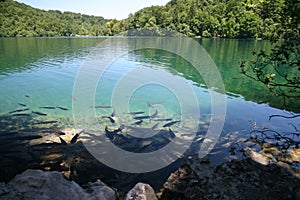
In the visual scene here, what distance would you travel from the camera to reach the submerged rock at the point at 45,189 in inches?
125

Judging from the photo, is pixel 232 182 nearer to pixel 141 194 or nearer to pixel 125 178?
pixel 141 194

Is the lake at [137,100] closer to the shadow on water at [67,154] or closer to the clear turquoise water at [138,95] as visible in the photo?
the clear turquoise water at [138,95]

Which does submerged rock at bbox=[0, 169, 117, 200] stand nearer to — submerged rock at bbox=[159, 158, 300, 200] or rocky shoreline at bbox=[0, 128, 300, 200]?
rocky shoreline at bbox=[0, 128, 300, 200]

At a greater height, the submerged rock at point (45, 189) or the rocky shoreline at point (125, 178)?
the submerged rock at point (45, 189)

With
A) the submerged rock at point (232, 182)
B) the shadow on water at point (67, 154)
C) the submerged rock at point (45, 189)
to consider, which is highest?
the submerged rock at point (45, 189)

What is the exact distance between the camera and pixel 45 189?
11.1 feet

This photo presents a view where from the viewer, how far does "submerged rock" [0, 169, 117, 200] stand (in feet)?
10.4

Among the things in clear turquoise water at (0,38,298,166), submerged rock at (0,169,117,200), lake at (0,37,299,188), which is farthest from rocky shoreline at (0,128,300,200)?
clear turquoise water at (0,38,298,166)

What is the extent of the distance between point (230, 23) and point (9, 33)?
335 feet

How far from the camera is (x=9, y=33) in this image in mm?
104000

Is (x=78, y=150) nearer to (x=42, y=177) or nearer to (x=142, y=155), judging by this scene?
(x=142, y=155)

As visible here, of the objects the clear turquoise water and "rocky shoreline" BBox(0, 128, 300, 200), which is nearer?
"rocky shoreline" BBox(0, 128, 300, 200)

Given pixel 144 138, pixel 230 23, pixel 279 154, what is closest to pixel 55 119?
pixel 144 138

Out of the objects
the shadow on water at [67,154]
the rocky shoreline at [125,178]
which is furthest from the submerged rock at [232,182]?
the shadow on water at [67,154]
